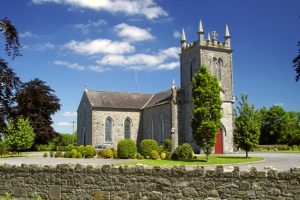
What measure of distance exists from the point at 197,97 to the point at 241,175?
21855mm

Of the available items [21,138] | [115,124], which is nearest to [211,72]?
[115,124]

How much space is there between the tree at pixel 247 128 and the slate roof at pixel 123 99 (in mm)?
17970

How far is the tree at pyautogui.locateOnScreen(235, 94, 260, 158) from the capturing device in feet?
108

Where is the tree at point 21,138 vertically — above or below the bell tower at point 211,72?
below

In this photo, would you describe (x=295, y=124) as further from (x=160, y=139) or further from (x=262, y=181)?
(x=262, y=181)

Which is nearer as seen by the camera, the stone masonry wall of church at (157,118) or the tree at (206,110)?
the tree at (206,110)

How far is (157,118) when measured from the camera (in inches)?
1950

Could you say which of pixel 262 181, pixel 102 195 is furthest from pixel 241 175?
pixel 102 195

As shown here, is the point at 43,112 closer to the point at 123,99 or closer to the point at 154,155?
the point at 123,99

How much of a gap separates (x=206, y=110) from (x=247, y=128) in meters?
5.45

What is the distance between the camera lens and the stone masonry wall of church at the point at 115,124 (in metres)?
51.4

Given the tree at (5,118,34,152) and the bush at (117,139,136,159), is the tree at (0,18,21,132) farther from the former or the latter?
the tree at (5,118,34,152)

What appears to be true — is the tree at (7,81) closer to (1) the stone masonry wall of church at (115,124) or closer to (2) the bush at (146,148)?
(2) the bush at (146,148)

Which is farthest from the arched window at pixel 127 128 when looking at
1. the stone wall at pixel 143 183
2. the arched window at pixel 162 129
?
the stone wall at pixel 143 183
